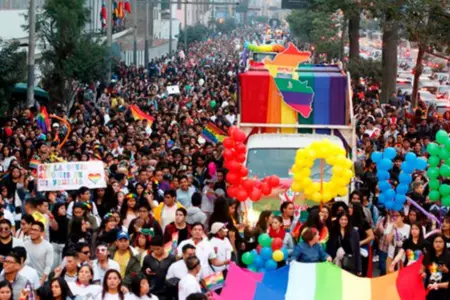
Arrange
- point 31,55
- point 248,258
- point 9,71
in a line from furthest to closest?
point 31,55 < point 9,71 < point 248,258

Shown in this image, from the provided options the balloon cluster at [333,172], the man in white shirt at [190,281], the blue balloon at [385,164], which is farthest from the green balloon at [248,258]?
the blue balloon at [385,164]

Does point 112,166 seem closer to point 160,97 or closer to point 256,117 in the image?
point 256,117

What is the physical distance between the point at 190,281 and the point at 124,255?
126cm

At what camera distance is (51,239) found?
1539 centimetres

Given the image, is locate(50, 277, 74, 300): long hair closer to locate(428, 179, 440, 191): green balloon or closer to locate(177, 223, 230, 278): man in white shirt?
locate(177, 223, 230, 278): man in white shirt

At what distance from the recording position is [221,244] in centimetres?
1412

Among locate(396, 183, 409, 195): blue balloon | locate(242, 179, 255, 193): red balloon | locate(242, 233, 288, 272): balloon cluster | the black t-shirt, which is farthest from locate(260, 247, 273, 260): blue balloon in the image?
locate(396, 183, 409, 195): blue balloon

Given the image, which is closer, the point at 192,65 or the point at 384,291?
the point at 384,291

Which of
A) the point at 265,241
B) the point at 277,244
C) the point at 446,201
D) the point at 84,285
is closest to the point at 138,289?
the point at 84,285

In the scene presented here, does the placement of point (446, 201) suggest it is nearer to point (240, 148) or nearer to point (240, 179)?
point (240, 179)

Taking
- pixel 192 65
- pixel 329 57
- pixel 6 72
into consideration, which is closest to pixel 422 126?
pixel 6 72

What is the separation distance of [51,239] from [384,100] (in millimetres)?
31691

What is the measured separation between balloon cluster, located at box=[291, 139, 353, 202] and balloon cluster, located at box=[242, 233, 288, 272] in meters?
1.84

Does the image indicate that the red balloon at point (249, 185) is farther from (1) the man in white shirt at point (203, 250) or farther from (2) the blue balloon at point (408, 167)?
(1) the man in white shirt at point (203, 250)
